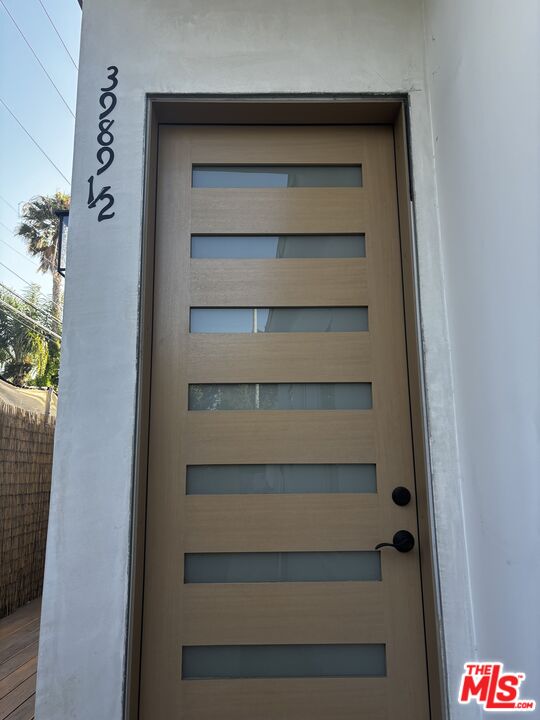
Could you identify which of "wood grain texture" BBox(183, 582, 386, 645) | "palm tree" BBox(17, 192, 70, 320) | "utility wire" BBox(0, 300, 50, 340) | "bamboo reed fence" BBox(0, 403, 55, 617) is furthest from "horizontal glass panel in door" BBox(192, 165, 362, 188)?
"palm tree" BBox(17, 192, 70, 320)

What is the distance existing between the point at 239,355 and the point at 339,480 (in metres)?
0.57

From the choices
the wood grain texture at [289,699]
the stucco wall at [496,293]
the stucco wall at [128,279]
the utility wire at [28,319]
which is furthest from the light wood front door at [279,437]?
the utility wire at [28,319]

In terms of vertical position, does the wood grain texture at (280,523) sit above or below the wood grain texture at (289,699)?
above

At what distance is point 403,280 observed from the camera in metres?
2.09

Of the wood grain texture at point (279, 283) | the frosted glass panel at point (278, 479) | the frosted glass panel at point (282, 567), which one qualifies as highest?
the wood grain texture at point (279, 283)

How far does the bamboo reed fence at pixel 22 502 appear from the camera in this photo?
4.61 metres

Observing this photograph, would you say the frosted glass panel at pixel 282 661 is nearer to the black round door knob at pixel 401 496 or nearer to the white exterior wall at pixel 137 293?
the white exterior wall at pixel 137 293

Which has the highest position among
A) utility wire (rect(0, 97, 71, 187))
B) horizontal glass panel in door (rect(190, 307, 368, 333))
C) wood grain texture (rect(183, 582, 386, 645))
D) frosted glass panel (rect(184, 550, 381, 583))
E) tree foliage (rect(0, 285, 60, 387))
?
utility wire (rect(0, 97, 71, 187))

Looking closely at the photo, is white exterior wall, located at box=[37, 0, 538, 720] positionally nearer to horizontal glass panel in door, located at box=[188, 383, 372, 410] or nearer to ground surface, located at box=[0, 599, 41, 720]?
horizontal glass panel in door, located at box=[188, 383, 372, 410]

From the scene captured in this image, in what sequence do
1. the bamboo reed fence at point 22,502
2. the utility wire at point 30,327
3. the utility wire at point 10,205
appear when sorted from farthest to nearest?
1. the utility wire at point 30,327
2. the utility wire at point 10,205
3. the bamboo reed fence at point 22,502

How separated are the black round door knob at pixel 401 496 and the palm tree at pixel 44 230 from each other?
10588 millimetres

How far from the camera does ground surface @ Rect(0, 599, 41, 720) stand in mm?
2821

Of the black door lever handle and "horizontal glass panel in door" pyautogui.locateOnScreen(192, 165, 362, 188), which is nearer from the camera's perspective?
the black door lever handle

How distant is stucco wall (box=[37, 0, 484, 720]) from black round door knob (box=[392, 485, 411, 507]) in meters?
0.15
